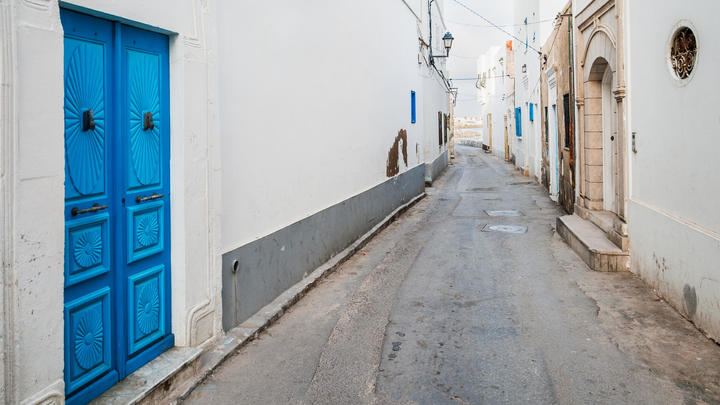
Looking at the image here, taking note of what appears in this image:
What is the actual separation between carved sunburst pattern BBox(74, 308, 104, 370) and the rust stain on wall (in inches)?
343

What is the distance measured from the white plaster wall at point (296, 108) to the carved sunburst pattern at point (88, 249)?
1.43 meters

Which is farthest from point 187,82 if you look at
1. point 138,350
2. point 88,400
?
point 88,400

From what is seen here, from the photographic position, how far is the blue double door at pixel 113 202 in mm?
3254

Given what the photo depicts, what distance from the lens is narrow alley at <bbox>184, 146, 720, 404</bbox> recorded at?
157 inches

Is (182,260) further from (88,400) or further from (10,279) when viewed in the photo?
(10,279)

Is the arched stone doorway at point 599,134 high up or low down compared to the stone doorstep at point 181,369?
up

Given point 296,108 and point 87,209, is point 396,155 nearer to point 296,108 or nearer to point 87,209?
point 296,108

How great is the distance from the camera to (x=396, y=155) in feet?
41.7

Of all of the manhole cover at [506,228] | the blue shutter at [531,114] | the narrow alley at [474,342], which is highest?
the blue shutter at [531,114]

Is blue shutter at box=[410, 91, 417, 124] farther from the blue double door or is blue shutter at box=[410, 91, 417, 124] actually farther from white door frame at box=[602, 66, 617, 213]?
the blue double door

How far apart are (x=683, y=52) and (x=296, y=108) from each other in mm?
3840

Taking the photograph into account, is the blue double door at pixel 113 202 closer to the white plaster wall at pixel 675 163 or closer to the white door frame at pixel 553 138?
the white plaster wall at pixel 675 163

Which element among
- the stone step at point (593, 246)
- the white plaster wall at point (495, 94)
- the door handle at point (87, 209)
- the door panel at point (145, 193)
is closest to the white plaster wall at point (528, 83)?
the white plaster wall at point (495, 94)

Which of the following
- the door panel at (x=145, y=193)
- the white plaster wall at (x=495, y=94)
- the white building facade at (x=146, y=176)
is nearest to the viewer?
the white building facade at (x=146, y=176)
